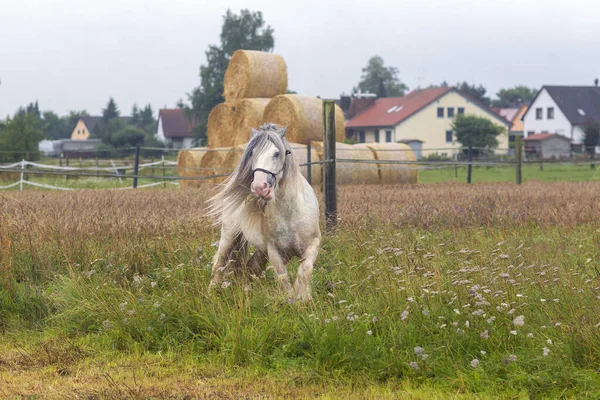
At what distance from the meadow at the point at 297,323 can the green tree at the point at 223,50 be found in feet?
176

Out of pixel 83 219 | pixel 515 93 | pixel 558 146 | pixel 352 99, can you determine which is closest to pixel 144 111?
pixel 352 99

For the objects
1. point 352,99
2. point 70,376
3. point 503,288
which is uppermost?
point 352,99

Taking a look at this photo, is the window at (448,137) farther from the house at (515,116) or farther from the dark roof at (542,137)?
the house at (515,116)

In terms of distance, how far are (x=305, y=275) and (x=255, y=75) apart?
1775 centimetres

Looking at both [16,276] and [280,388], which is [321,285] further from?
[16,276]

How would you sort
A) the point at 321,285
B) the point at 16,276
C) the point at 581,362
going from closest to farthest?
the point at 581,362 < the point at 321,285 < the point at 16,276

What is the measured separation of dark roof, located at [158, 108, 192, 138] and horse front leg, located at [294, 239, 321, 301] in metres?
82.5

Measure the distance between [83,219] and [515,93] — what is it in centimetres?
12237

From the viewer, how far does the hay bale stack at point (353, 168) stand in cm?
1894

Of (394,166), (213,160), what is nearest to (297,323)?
(394,166)

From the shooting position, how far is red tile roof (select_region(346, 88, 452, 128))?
216ft

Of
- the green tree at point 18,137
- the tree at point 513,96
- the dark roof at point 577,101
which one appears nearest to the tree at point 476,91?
the tree at point 513,96

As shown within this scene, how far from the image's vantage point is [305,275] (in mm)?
6117

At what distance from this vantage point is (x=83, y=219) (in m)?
8.94
